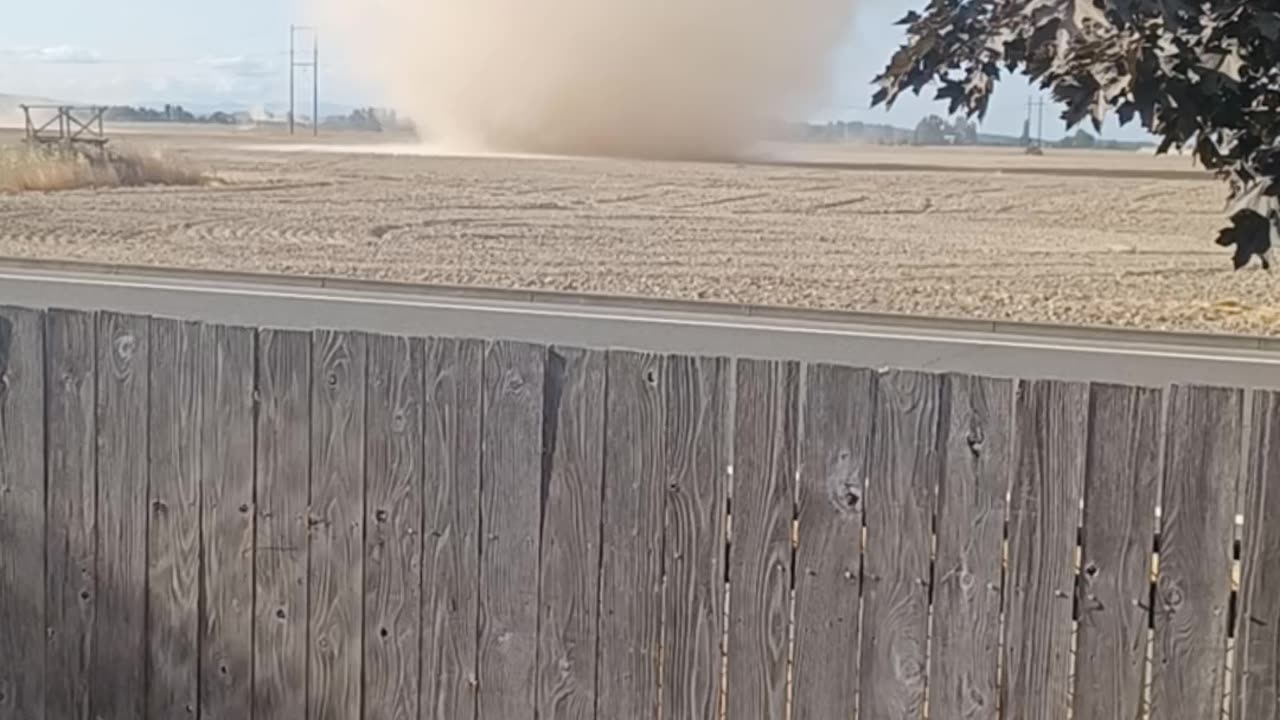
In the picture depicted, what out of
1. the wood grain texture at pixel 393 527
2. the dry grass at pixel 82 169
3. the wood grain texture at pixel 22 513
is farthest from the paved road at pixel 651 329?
the dry grass at pixel 82 169

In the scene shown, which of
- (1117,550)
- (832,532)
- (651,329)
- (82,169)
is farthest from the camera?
(82,169)

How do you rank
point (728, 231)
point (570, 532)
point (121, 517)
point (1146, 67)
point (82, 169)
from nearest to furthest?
point (1146, 67) < point (570, 532) < point (121, 517) < point (728, 231) < point (82, 169)

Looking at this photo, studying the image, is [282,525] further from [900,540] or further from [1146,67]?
[1146,67]

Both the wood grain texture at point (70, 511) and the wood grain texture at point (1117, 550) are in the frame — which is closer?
the wood grain texture at point (1117, 550)

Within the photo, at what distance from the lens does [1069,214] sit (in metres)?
18.1

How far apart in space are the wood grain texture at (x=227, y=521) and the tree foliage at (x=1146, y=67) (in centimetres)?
115

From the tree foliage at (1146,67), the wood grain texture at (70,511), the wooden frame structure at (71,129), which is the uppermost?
the wooden frame structure at (71,129)

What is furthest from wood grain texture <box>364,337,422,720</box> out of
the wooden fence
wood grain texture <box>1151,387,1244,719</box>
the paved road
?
the paved road

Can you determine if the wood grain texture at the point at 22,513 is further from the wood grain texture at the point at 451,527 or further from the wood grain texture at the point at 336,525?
the wood grain texture at the point at 451,527

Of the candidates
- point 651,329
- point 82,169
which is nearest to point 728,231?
point 651,329

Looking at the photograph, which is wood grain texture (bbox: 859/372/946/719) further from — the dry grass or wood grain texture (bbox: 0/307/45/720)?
the dry grass

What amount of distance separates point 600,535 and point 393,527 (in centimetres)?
36

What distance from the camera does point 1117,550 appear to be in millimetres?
1863

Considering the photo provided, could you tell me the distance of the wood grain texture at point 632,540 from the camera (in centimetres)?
204
